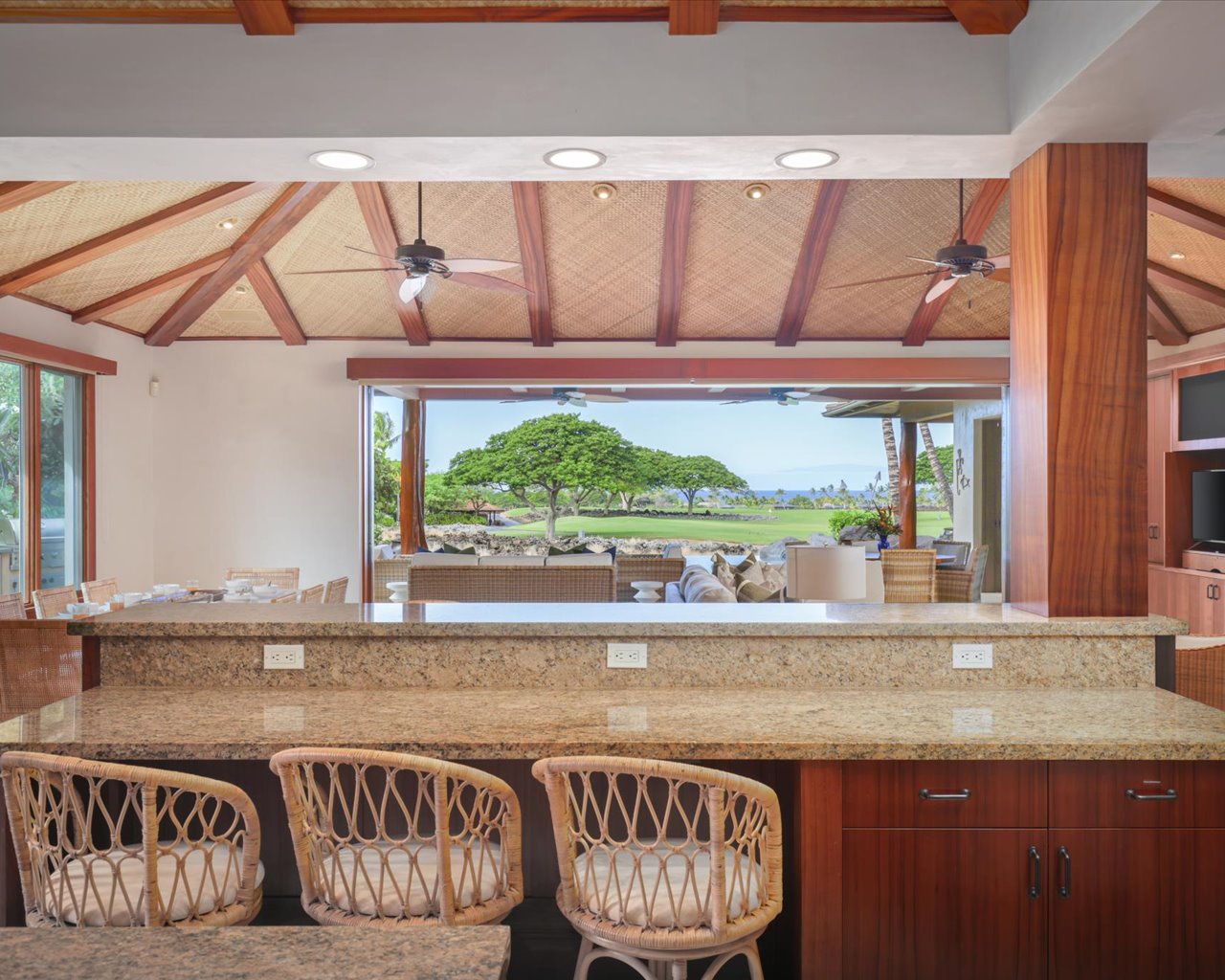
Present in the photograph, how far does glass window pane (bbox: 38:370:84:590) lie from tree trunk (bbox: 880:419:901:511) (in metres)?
8.94

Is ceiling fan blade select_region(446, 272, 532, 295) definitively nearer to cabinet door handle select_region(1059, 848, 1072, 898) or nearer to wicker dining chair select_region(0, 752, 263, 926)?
wicker dining chair select_region(0, 752, 263, 926)

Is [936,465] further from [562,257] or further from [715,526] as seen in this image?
[562,257]

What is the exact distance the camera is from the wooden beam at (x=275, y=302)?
703 cm

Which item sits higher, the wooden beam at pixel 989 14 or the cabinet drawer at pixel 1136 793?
the wooden beam at pixel 989 14

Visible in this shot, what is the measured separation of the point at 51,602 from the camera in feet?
16.0

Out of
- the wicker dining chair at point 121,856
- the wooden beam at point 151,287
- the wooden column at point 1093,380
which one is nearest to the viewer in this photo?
the wicker dining chair at point 121,856

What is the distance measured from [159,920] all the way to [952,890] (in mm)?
1535

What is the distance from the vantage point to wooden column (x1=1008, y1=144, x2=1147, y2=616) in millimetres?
2512

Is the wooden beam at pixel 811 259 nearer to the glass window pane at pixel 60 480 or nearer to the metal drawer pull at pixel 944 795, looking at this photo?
the metal drawer pull at pixel 944 795

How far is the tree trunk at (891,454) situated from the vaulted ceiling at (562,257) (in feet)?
11.8

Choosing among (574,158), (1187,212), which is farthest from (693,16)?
(1187,212)

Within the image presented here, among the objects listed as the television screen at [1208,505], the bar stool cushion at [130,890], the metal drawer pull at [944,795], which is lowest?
the bar stool cushion at [130,890]

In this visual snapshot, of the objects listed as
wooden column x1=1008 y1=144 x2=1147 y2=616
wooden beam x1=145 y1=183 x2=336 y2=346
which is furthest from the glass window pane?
wooden column x1=1008 y1=144 x2=1147 y2=616

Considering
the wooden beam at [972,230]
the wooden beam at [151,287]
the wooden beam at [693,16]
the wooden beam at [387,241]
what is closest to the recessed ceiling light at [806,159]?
the wooden beam at [693,16]
